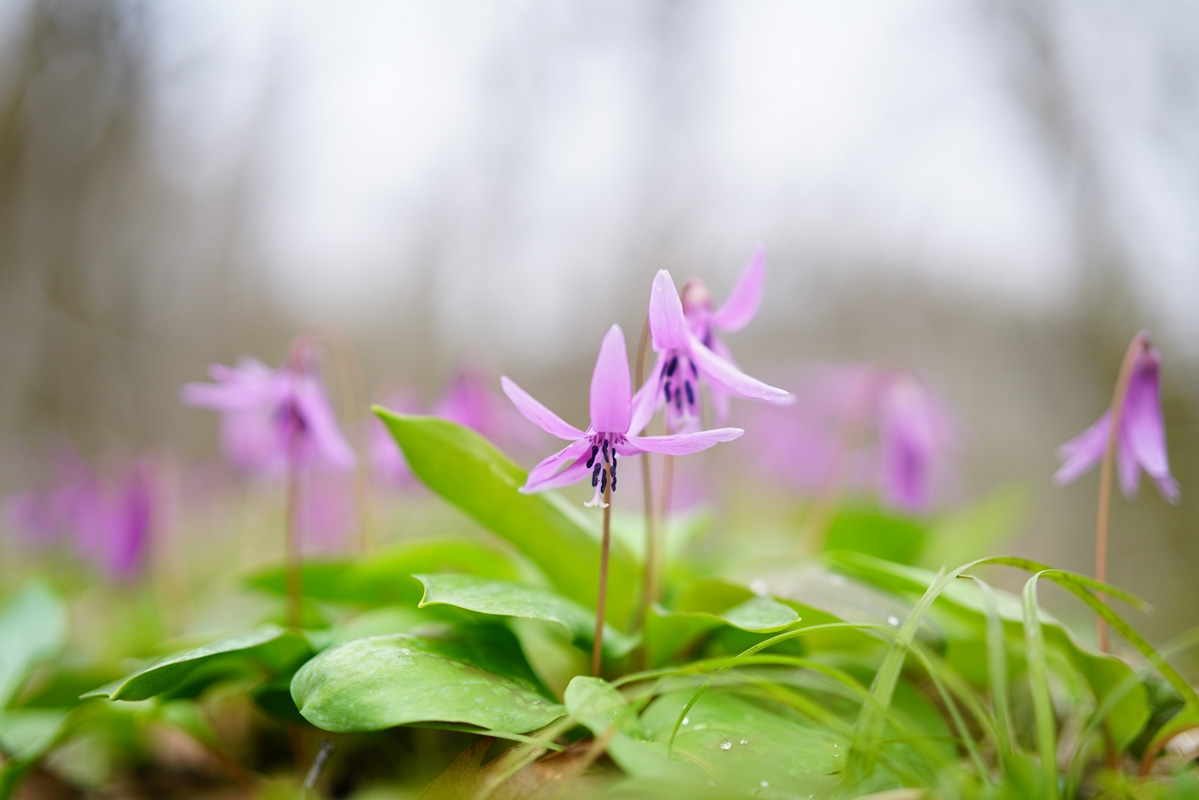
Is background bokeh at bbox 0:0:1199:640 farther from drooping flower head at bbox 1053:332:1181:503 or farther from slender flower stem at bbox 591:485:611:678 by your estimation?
slender flower stem at bbox 591:485:611:678

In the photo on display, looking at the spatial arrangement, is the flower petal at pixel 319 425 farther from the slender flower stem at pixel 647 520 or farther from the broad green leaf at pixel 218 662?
the slender flower stem at pixel 647 520

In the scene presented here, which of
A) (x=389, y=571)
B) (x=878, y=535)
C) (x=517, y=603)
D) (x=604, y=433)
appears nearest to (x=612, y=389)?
(x=604, y=433)

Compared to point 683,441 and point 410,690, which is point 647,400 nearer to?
point 683,441

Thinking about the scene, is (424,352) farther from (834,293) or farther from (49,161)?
(834,293)

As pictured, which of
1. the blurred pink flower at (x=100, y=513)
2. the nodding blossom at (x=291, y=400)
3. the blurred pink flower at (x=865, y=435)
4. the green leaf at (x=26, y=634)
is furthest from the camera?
the blurred pink flower at (x=100, y=513)

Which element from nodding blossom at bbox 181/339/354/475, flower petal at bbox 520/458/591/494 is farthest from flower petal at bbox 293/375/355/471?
flower petal at bbox 520/458/591/494

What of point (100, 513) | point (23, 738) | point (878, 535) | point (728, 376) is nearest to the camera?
point (728, 376)

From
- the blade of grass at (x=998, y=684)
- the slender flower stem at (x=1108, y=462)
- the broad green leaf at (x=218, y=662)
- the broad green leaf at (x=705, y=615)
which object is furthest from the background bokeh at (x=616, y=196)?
the broad green leaf at (x=218, y=662)
